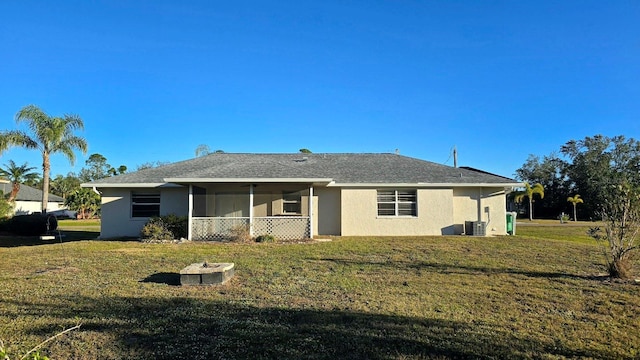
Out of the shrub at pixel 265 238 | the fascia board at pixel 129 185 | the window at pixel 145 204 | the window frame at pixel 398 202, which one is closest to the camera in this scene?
the shrub at pixel 265 238

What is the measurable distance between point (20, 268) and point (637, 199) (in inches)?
567

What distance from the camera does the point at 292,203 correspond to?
1836 cm

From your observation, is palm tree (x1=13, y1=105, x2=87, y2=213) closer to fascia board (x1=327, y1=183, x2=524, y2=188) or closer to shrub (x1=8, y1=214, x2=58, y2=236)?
shrub (x1=8, y1=214, x2=58, y2=236)

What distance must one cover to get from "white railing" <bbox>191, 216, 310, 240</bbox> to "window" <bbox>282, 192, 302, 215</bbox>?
7.97 ft

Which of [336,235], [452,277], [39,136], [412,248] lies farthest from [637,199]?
[39,136]

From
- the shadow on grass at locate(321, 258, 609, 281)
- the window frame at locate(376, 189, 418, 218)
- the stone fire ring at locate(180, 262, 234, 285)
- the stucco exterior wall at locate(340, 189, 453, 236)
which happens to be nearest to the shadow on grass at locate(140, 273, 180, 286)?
the stone fire ring at locate(180, 262, 234, 285)

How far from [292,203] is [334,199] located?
2.03 meters

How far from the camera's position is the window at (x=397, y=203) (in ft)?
59.1

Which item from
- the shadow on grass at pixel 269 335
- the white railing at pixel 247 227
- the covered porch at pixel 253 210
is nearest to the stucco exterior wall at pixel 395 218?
the covered porch at pixel 253 210

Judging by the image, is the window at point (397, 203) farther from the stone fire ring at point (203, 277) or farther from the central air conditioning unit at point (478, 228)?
the stone fire ring at point (203, 277)

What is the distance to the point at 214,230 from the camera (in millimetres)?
15578

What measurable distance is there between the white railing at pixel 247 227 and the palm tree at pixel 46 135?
551 inches

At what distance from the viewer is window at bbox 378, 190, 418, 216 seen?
18.0m

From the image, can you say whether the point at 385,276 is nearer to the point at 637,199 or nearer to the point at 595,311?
the point at 595,311
